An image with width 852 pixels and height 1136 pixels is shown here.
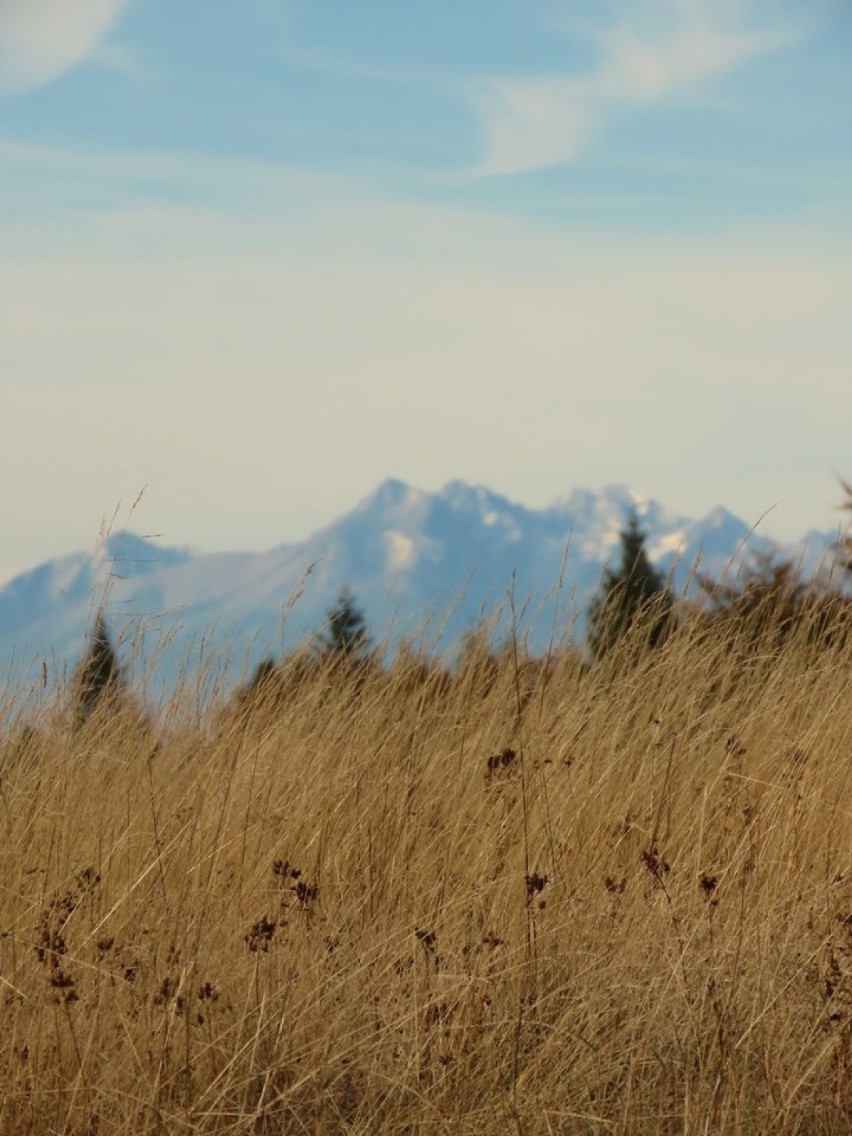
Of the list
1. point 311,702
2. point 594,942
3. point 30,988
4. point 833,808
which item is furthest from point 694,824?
point 30,988

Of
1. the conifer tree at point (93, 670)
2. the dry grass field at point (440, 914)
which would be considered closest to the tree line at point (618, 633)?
the conifer tree at point (93, 670)

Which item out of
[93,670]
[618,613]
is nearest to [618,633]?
[618,613]

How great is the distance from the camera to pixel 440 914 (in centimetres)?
361

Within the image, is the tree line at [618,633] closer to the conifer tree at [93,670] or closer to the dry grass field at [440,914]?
the conifer tree at [93,670]

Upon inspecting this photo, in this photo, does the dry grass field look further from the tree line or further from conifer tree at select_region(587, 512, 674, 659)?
conifer tree at select_region(587, 512, 674, 659)

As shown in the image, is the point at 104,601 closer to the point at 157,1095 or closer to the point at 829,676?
the point at 157,1095

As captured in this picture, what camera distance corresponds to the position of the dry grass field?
9.14ft

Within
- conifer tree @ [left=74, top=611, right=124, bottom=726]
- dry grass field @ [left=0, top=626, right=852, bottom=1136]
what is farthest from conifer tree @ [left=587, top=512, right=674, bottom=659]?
conifer tree @ [left=74, top=611, right=124, bottom=726]

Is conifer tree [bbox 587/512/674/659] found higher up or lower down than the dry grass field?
higher up

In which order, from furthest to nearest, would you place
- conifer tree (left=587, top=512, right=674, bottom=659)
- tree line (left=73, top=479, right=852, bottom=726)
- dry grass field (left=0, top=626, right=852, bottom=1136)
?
conifer tree (left=587, top=512, right=674, bottom=659) → tree line (left=73, top=479, right=852, bottom=726) → dry grass field (left=0, top=626, right=852, bottom=1136)

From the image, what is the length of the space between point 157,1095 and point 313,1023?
383 millimetres

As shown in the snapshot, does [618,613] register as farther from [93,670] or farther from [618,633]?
[93,670]

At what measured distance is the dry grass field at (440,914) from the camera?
2.79m

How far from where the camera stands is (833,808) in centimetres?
441
